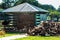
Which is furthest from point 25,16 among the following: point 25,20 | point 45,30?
point 45,30

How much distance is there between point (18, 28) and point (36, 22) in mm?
2406

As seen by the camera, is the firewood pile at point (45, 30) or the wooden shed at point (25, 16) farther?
the wooden shed at point (25, 16)

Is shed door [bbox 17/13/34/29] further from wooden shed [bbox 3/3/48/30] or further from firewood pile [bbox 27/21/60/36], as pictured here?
firewood pile [bbox 27/21/60/36]

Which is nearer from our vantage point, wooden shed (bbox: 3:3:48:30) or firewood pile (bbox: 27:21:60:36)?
firewood pile (bbox: 27:21:60:36)

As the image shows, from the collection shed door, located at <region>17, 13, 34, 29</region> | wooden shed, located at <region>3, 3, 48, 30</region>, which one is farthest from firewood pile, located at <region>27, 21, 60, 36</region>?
shed door, located at <region>17, 13, 34, 29</region>

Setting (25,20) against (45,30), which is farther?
(25,20)

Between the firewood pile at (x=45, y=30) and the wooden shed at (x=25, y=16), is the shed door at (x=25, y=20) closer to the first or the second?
the wooden shed at (x=25, y=16)

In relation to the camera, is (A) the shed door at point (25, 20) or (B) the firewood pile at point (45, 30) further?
(A) the shed door at point (25, 20)

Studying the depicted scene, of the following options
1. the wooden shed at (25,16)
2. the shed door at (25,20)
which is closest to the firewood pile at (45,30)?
the wooden shed at (25,16)

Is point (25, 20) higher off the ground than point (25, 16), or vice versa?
point (25, 16)

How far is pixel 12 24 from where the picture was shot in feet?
109

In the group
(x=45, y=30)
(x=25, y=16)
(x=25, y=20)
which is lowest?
(x=25, y=20)

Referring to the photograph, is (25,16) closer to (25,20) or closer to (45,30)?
(25,20)

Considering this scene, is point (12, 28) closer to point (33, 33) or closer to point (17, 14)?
point (17, 14)
